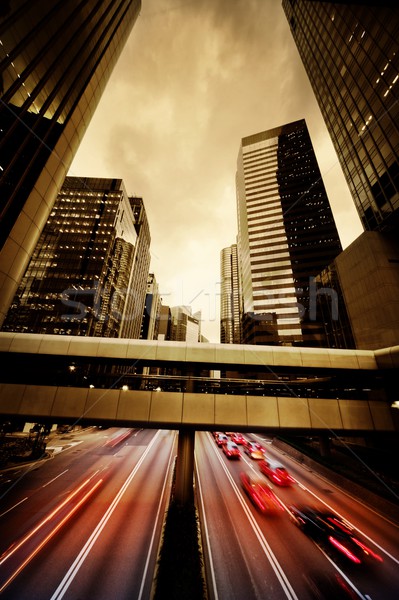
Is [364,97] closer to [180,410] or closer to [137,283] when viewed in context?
[180,410]

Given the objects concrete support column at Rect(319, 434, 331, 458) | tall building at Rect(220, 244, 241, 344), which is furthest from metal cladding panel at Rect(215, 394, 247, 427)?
tall building at Rect(220, 244, 241, 344)

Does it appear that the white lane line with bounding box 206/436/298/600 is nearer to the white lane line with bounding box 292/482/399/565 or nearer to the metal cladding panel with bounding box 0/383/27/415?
the white lane line with bounding box 292/482/399/565

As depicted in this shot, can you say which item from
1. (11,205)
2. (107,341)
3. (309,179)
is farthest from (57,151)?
(309,179)

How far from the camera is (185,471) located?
12.4 m

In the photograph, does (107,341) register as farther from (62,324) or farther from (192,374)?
(62,324)

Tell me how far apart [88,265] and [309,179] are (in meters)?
80.1

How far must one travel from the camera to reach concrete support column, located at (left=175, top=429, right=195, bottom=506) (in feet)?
39.0

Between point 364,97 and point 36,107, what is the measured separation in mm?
31577

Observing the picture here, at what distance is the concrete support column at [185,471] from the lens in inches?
468

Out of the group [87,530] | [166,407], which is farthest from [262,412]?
[87,530]

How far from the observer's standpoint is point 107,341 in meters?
11.9

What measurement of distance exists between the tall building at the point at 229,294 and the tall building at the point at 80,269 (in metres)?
92.1

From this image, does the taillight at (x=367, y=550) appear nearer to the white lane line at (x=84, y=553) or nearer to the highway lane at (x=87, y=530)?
the highway lane at (x=87, y=530)

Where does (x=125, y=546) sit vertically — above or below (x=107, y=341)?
below
